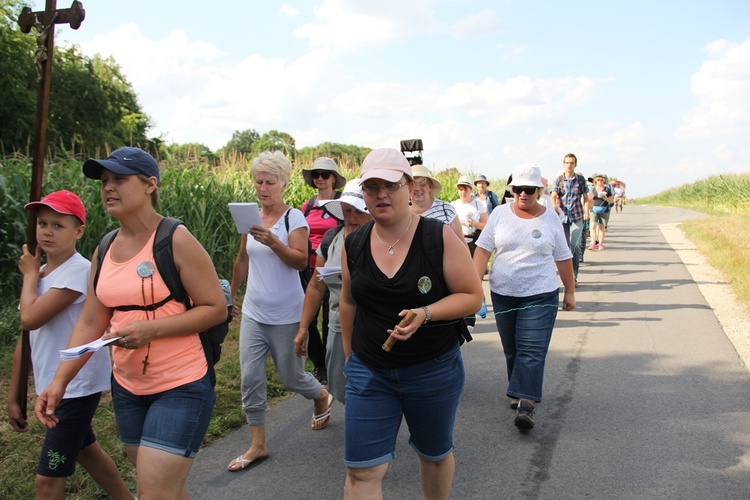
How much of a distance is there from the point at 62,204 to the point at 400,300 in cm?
164

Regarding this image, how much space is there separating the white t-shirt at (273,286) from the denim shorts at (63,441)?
138 centimetres

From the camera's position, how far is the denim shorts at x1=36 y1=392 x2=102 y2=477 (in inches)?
116

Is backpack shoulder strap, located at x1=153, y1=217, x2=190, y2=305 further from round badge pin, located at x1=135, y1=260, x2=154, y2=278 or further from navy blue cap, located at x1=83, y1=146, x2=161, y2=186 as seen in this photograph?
navy blue cap, located at x1=83, y1=146, x2=161, y2=186

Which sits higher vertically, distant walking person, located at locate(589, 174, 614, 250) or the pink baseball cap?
the pink baseball cap

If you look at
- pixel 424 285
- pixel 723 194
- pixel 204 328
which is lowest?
pixel 723 194

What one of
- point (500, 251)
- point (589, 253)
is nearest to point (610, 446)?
point (500, 251)

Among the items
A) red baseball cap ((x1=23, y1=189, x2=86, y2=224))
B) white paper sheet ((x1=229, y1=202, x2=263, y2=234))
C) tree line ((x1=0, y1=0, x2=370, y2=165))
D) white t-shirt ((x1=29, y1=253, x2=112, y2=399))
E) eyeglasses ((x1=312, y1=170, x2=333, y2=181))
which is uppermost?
tree line ((x1=0, y1=0, x2=370, y2=165))

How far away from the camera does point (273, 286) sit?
4.20 metres

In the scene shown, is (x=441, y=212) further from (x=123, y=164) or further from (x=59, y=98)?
(x=59, y=98)

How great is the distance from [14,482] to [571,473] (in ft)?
10.5

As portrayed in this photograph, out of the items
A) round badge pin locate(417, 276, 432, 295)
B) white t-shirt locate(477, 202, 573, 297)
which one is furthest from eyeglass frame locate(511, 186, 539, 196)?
round badge pin locate(417, 276, 432, 295)

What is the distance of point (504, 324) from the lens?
502 cm

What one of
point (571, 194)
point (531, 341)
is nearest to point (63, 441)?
point (531, 341)

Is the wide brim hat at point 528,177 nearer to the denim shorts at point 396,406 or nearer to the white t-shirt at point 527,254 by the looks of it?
the white t-shirt at point 527,254
